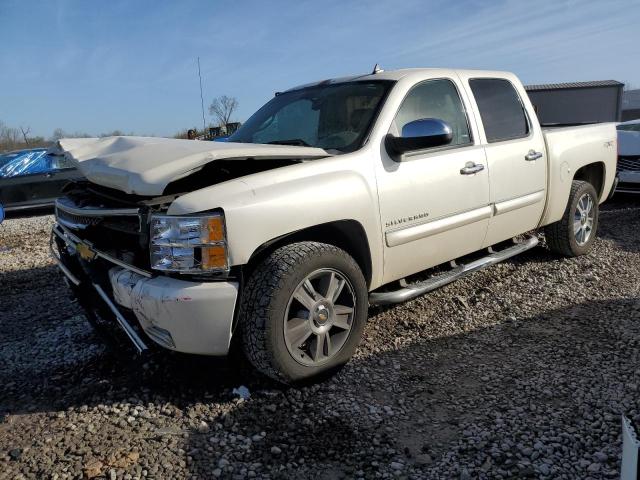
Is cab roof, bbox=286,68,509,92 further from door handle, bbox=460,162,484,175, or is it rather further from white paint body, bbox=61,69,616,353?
door handle, bbox=460,162,484,175

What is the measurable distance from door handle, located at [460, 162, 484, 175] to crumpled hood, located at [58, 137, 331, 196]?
115 cm

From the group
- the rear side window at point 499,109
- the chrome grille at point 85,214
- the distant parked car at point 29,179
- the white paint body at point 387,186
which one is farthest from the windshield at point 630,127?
the distant parked car at point 29,179

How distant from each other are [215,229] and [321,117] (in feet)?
5.34

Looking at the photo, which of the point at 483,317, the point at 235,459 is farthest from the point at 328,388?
the point at 483,317

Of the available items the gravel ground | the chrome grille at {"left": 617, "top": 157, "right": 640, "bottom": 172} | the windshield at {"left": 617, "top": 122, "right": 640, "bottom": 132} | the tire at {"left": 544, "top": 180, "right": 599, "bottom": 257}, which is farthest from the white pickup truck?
the windshield at {"left": 617, "top": 122, "right": 640, "bottom": 132}

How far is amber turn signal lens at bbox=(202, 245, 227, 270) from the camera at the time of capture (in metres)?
2.59

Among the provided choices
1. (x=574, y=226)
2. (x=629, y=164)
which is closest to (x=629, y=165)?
(x=629, y=164)

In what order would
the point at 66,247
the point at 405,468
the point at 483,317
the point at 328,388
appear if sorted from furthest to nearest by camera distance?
the point at 483,317, the point at 66,247, the point at 328,388, the point at 405,468

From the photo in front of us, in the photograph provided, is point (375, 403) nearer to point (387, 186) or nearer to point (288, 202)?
point (288, 202)

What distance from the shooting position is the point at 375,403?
9.50ft

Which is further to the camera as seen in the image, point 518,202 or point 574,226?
point 574,226

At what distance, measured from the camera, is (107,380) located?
3199 millimetres

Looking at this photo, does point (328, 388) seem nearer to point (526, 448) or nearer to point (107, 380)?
point (526, 448)

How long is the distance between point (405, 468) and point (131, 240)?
198cm
